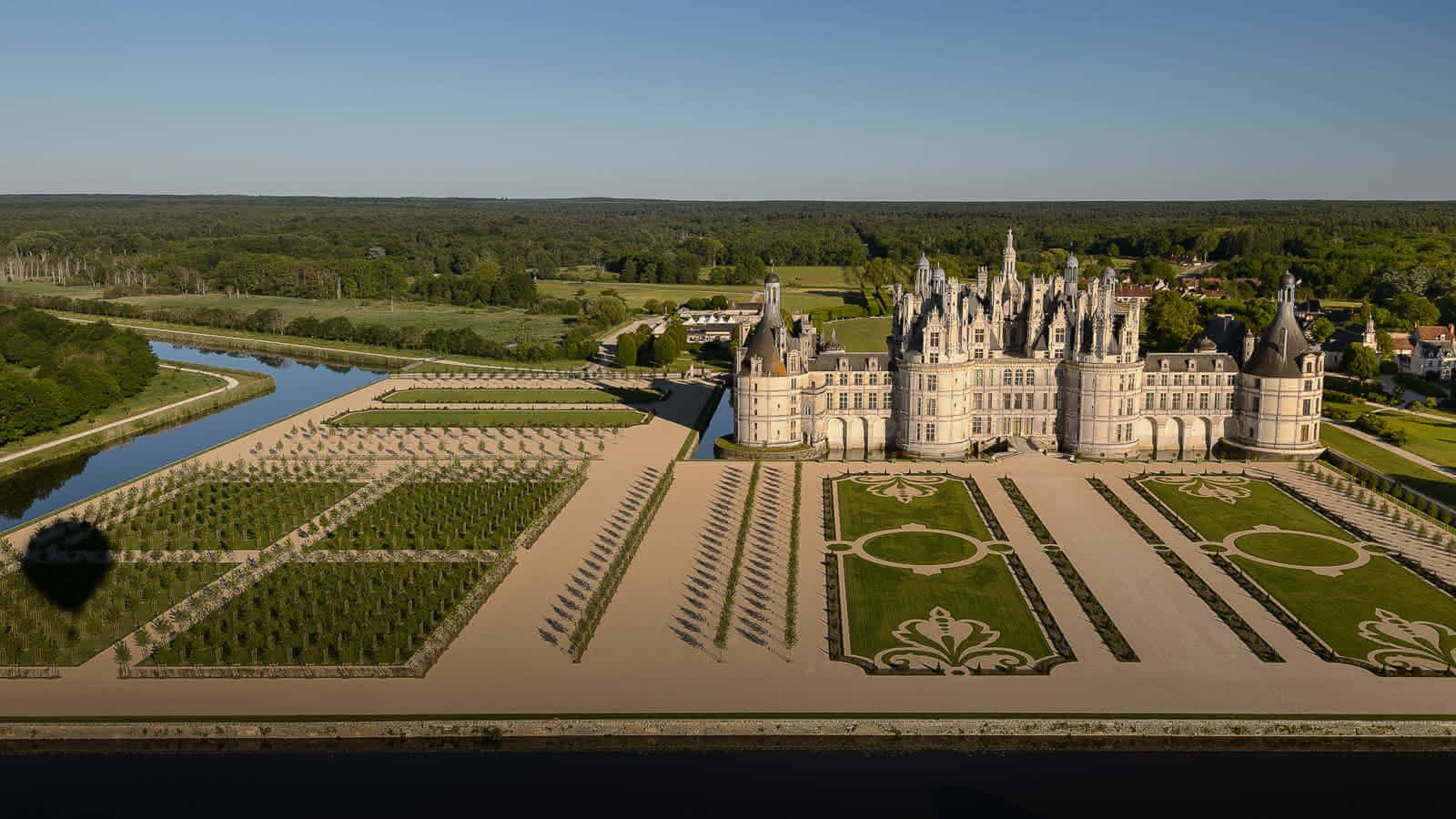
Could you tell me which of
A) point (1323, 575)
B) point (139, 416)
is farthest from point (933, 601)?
point (139, 416)

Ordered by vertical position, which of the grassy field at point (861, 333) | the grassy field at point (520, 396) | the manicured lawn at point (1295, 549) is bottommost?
the manicured lawn at point (1295, 549)

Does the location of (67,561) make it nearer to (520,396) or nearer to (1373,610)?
(520,396)

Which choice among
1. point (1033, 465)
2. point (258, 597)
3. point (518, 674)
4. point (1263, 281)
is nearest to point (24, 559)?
point (258, 597)

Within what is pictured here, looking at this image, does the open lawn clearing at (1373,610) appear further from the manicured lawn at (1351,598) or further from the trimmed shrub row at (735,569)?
the trimmed shrub row at (735,569)

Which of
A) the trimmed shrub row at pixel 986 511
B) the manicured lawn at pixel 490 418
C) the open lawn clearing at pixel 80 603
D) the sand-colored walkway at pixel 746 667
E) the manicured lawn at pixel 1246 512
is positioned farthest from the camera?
the manicured lawn at pixel 490 418

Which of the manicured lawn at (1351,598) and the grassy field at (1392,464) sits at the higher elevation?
the grassy field at (1392,464)

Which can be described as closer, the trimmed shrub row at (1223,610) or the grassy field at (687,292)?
the trimmed shrub row at (1223,610)

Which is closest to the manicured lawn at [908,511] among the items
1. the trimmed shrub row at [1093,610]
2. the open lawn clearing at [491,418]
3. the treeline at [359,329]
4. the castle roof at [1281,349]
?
the trimmed shrub row at [1093,610]
